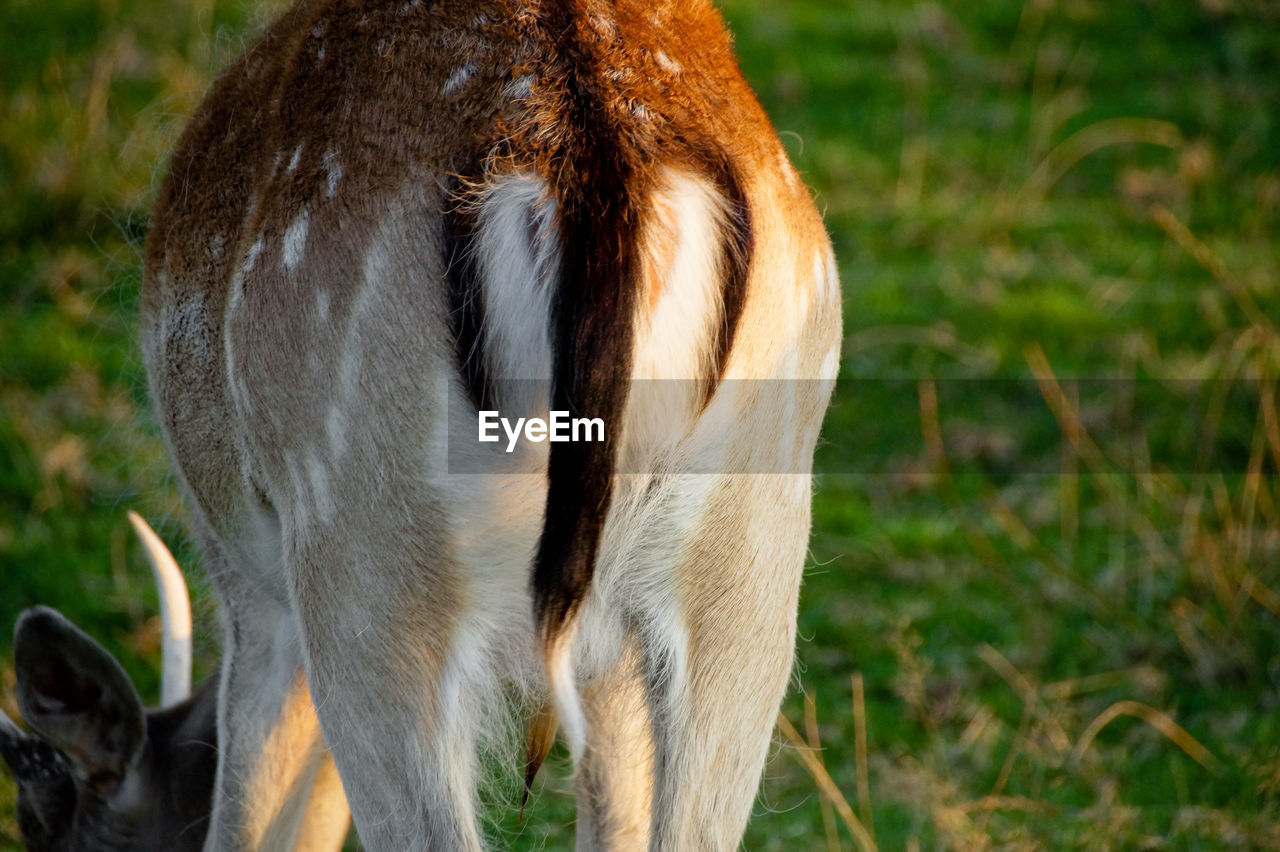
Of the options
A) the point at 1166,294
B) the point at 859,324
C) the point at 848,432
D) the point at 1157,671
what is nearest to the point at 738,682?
the point at 1157,671

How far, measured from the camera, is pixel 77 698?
2.78m

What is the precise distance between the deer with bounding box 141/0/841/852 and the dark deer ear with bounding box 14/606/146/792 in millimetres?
792

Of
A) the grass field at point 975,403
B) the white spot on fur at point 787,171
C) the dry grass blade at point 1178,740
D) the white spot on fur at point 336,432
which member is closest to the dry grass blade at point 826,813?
the grass field at point 975,403

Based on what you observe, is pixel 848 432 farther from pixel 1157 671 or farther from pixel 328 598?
pixel 328 598

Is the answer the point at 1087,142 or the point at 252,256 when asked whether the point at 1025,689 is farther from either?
the point at 1087,142

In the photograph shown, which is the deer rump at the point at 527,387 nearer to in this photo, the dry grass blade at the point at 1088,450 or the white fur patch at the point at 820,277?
the white fur patch at the point at 820,277

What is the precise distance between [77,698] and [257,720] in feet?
1.87

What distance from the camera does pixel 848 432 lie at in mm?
5602

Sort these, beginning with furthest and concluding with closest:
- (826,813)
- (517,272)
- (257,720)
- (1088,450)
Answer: (1088,450) < (826,813) < (257,720) < (517,272)

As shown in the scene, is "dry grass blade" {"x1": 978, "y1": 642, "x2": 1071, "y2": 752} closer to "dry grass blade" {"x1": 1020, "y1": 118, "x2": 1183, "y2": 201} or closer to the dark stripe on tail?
the dark stripe on tail

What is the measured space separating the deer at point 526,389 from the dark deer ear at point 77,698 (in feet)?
2.60

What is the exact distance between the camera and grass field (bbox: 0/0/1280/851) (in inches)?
149

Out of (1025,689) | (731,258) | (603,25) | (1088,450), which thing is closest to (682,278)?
(731,258)

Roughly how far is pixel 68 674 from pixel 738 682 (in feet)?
5.11
